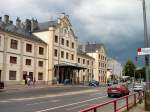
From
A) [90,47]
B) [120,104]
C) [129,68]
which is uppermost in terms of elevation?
[90,47]

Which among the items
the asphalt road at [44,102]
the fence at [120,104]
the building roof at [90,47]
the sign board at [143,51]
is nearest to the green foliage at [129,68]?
the building roof at [90,47]

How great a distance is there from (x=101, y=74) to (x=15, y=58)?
54.8 meters

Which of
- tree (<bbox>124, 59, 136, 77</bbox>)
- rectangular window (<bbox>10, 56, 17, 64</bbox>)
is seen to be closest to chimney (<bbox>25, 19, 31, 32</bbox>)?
rectangular window (<bbox>10, 56, 17, 64</bbox>)

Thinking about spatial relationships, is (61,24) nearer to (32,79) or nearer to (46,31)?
(46,31)

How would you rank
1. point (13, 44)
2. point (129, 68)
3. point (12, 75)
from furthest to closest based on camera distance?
point (129, 68), point (13, 44), point (12, 75)

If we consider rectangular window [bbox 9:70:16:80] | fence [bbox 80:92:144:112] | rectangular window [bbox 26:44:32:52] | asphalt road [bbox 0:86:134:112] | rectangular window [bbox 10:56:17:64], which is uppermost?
rectangular window [bbox 26:44:32:52]

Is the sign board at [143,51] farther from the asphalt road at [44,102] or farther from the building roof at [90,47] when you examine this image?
the building roof at [90,47]

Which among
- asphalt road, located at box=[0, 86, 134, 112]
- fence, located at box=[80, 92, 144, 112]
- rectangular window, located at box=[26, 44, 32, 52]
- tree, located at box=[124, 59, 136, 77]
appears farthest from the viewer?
tree, located at box=[124, 59, 136, 77]

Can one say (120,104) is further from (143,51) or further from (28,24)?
(28,24)

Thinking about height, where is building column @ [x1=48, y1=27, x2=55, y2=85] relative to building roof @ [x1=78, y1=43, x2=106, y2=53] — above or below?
below

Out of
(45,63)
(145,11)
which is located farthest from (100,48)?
(145,11)

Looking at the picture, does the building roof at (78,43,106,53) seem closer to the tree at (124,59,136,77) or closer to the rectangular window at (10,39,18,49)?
the tree at (124,59,136,77)

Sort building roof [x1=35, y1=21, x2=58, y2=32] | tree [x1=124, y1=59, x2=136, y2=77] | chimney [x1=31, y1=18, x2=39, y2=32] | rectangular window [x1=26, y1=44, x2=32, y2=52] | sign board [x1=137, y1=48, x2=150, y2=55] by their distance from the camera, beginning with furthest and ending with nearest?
tree [x1=124, y1=59, x2=136, y2=77], chimney [x1=31, y1=18, x2=39, y2=32], building roof [x1=35, y1=21, x2=58, y2=32], rectangular window [x1=26, y1=44, x2=32, y2=52], sign board [x1=137, y1=48, x2=150, y2=55]

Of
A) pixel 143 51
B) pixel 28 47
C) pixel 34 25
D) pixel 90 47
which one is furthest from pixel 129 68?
pixel 143 51
